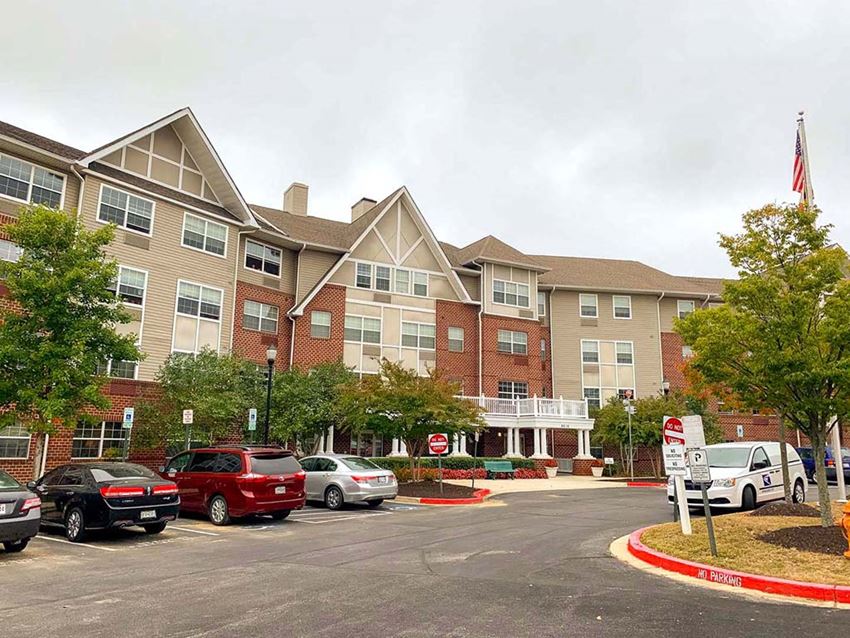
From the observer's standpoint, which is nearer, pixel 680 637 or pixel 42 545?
pixel 680 637

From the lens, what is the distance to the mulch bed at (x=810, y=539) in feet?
30.4

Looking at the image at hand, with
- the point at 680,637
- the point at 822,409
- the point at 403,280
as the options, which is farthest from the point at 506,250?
the point at 680,637

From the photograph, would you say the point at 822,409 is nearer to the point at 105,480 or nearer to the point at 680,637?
the point at 680,637

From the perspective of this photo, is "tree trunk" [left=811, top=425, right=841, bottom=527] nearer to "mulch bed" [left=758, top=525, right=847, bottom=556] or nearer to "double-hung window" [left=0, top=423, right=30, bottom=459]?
"mulch bed" [left=758, top=525, right=847, bottom=556]

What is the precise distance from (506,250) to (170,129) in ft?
66.1

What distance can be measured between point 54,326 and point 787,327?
16.1 meters

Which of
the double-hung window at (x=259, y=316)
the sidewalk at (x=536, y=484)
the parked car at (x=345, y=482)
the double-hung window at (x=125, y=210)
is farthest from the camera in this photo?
the double-hung window at (x=259, y=316)

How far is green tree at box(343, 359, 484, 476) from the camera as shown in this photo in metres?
22.3

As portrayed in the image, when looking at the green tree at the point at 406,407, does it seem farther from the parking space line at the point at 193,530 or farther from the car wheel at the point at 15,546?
the car wheel at the point at 15,546

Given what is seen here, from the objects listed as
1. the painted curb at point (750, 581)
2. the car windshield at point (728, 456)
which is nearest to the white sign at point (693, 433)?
the painted curb at point (750, 581)

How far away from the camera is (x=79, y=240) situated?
16.8 metres

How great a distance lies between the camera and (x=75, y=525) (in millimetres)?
12203

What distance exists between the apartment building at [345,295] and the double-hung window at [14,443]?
0.04m

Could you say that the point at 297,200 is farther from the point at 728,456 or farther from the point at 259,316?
the point at 728,456
